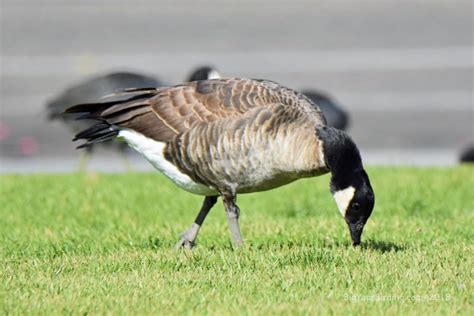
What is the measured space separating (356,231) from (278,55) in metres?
11.4

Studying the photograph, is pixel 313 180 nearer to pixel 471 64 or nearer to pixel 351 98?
pixel 351 98

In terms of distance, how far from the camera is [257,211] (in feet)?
28.9

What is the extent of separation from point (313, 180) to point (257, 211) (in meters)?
1.60

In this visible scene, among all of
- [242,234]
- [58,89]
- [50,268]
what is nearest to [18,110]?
[58,89]

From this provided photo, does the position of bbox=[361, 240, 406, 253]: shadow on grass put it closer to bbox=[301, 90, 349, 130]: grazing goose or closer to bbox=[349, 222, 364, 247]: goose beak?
bbox=[349, 222, 364, 247]: goose beak

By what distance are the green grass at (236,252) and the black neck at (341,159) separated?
0.47 m

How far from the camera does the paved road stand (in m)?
14.8

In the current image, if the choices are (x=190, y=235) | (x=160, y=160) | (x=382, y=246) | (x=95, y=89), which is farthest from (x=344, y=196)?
(x=95, y=89)

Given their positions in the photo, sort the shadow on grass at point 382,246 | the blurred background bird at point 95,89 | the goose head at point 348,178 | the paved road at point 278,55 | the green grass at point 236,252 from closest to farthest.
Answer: the green grass at point 236,252
the goose head at point 348,178
the shadow on grass at point 382,246
the blurred background bird at point 95,89
the paved road at point 278,55

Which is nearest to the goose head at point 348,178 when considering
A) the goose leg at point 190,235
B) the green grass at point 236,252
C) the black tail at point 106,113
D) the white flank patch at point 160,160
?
the green grass at point 236,252

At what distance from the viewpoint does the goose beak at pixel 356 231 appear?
6543 mm

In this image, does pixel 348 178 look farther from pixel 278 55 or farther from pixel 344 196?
pixel 278 55

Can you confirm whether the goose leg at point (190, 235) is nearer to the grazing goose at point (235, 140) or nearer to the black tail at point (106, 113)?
the grazing goose at point (235, 140)

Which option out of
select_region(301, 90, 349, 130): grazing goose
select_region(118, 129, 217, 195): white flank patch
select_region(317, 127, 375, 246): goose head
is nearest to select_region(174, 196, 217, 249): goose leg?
select_region(118, 129, 217, 195): white flank patch
